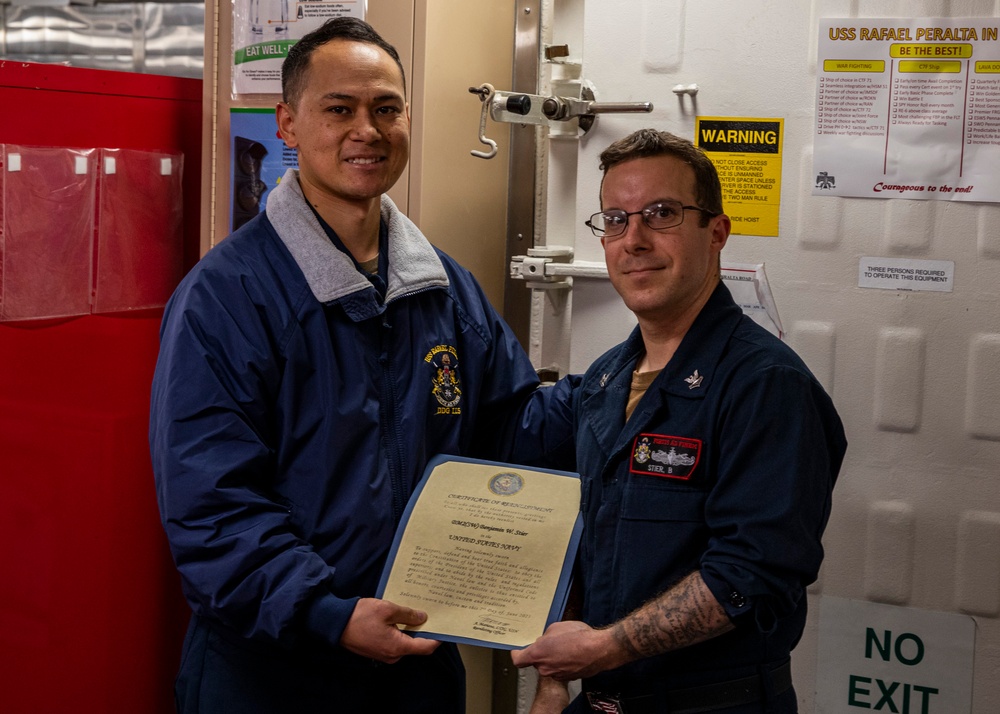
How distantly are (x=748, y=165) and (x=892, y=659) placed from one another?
1.07m

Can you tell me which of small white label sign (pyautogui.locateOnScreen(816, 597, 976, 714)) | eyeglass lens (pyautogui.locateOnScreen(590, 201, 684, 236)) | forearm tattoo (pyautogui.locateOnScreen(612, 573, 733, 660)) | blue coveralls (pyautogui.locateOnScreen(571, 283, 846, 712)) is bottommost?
small white label sign (pyautogui.locateOnScreen(816, 597, 976, 714))

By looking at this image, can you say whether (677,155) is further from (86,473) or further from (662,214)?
(86,473)

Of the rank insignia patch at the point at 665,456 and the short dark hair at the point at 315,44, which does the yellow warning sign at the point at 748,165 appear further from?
the rank insignia patch at the point at 665,456

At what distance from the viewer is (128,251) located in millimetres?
2449

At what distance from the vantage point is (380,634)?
1599 millimetres

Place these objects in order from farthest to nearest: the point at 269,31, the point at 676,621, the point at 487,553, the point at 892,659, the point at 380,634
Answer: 1. the point at 269,31
2. the point at 892,659
3. the point at 487,553
4. the point at 380,634
5. the point at 676,621

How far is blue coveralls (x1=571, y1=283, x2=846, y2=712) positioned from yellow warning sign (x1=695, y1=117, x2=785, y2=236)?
64cm

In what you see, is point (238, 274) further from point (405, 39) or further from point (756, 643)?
point (756, 643)

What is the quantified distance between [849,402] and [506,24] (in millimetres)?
1160

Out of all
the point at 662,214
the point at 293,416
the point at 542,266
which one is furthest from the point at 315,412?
the point at 542,266

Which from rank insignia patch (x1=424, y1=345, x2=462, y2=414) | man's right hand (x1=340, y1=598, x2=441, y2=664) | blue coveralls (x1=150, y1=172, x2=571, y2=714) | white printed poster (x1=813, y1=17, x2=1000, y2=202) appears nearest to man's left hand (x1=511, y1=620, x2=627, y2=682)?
man's right hand (x1=340, y1=598, x2=441, y2=664)

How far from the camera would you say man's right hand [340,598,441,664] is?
1.60 metres

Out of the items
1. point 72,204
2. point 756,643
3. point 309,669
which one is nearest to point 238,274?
point 309,669

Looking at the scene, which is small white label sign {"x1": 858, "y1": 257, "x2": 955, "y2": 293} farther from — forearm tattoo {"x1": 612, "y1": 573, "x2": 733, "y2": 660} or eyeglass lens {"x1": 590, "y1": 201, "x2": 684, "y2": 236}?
forearm tattoo {"x1": 612, "y1": 573, "x2": 733, "y2": 660}
